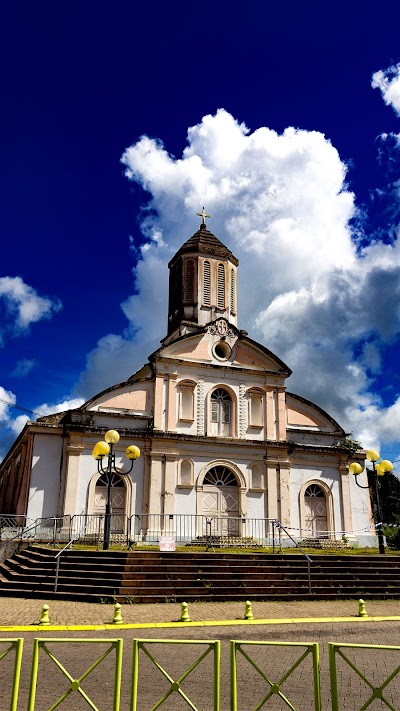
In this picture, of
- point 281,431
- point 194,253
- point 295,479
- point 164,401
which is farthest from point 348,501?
point 194,253

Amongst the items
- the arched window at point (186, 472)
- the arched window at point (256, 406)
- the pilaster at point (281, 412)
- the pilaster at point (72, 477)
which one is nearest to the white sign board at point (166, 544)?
the pilaster at point (72, 477)

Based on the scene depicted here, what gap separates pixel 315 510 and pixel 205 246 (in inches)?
628

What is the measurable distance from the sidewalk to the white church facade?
9089 millimetres

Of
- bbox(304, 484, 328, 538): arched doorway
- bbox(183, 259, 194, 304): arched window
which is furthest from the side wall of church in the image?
bbox(304, 484, 328, 538): arched doorway

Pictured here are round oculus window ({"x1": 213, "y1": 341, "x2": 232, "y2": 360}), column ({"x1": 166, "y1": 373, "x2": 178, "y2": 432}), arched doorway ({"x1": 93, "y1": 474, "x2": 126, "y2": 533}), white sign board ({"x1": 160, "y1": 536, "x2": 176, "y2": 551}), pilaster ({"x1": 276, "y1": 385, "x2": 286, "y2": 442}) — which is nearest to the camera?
white sign board ({"x1": 160, "y1": 536, "x2": 176, "y2": 551})

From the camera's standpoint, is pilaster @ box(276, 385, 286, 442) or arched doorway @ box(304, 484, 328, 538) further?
pilaster @ box(276, 385, 286, 442)

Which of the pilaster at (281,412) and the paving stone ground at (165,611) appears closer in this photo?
the paving stone ground at (165,611)

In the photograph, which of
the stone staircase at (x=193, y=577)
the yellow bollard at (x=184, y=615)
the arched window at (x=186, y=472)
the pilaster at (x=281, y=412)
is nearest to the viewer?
the yellow bollard at (x=184, y=615)

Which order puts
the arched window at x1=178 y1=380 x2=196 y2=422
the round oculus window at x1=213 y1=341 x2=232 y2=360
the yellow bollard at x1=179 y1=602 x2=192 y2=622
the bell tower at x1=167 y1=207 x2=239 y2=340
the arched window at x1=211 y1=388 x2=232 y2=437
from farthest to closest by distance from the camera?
the bell tower at x1=167 y1=207 x2=239 y2=340, the round oculus window at x1=213 y1=341 x2=232 y2=360, the arched window at x1=211 y1=388 x2=232 y2=437, the arched window at x1=178 y1=380 x2=196 y2=422, the yellow bollard at x1=179 y1=602 x2=192 y2=622

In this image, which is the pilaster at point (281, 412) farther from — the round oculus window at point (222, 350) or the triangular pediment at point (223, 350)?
the round oculus window at point (222, 350)

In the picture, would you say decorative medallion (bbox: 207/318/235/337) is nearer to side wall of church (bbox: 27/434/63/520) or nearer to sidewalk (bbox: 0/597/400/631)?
side wall of church (bbox: 27/434/63/520)

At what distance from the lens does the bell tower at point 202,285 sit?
105 ft

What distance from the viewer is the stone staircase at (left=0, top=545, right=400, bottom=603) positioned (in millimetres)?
15898

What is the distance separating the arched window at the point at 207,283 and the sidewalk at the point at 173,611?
1925 cm
